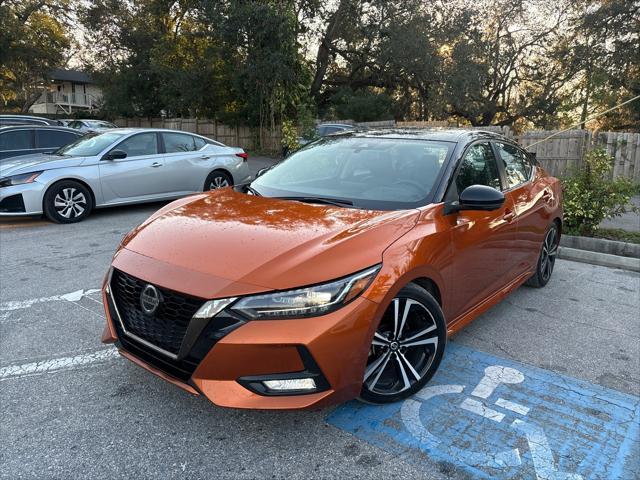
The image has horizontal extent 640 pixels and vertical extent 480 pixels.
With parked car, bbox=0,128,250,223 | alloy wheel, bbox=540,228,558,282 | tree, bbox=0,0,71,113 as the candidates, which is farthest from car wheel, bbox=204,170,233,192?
tree, bbox=0,0,71,113

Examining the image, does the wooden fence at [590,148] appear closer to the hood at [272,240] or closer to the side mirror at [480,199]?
the side mirror at [480,199]

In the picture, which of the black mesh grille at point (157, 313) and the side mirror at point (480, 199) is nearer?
the black mesh grille at point (157, 313)

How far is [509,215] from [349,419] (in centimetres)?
217

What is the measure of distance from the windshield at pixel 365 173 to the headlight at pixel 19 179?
5121 mm

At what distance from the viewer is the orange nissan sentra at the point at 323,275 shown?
7.54ft

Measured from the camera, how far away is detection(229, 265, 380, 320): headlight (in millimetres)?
2281

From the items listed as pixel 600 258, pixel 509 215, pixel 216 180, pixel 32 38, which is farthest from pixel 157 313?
pixel 32 38

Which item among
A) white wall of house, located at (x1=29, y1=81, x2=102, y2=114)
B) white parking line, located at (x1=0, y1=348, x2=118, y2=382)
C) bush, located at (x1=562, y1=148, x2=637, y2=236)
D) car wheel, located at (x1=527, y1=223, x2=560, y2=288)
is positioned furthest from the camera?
white wall of house, located at (x1=29, y1=81, x2=102, y2=114)

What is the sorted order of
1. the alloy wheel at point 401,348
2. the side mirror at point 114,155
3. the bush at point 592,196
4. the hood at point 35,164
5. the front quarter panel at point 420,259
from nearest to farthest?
the front quarter panel at point 420,259 < the alloy wheel at point 401,348 < the bush at point 592,196 < the hood at point 35,164 < the side mirror at point 114,155

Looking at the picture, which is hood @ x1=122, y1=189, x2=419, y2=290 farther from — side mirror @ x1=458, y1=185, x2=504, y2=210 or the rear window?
the rear window

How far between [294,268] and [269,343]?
0.38 m

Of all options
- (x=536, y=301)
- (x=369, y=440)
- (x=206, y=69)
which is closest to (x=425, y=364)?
(x=369, y=440)

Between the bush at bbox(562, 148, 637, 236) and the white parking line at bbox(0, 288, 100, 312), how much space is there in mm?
6115

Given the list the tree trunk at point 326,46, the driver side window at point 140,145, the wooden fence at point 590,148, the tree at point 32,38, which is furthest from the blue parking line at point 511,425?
the tree at point 32,38
